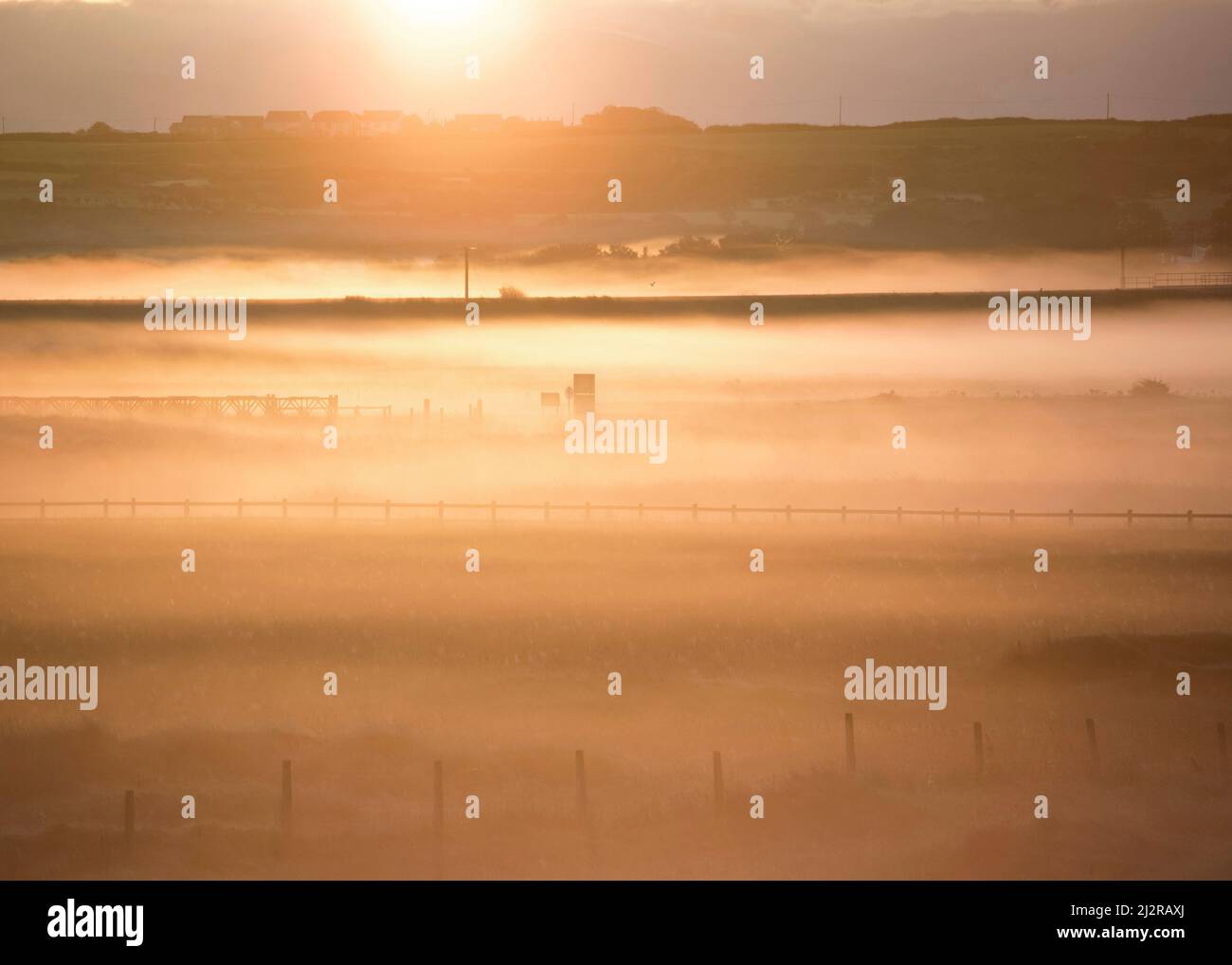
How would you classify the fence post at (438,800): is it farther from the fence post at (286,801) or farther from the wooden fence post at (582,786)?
the fence post at (286,801)

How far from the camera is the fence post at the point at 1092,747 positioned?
153 feet

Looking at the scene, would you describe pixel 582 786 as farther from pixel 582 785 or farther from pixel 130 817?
pixel 130 817

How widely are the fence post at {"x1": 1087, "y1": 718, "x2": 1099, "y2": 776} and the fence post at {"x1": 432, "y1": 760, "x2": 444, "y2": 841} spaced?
67.9 ft

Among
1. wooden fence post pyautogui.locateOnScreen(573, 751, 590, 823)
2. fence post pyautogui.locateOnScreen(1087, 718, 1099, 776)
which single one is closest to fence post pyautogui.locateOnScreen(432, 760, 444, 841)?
wooden fence post pyautogui.locateOnScreen(573, 751, 590, 823)

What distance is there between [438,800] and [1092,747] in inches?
847

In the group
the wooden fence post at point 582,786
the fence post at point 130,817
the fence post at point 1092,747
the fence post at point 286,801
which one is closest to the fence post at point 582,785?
the wooden fence post at point 582,786

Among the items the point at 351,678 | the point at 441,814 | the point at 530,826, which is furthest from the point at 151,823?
the point at 351,678

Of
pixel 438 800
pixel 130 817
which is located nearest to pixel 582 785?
pixel 438 800

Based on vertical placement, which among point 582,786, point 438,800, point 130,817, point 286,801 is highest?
point 582,786

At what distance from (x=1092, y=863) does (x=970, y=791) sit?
5307mm

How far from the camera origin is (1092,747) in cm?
4747

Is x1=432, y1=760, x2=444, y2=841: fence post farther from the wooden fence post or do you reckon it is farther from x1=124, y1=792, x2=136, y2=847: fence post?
x1=124, y1=792, x2=136, y2=847: fence post

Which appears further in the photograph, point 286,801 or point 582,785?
point 582,785

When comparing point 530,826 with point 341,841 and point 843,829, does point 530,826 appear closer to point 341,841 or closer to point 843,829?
point 341,841
